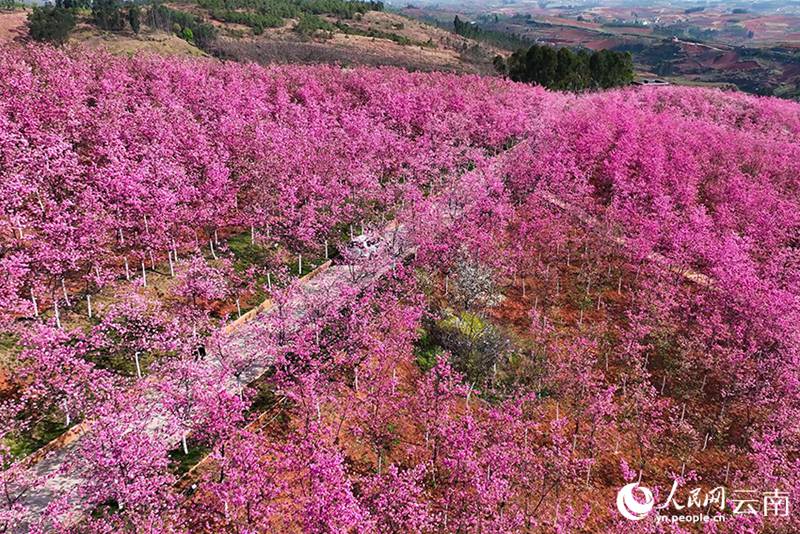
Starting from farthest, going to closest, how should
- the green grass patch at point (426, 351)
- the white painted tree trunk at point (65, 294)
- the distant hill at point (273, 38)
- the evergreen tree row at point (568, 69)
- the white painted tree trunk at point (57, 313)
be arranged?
1. the distant hill at point (273, 38)
2. the evergreen tree row at point (568, 69)
3. the green grass patch at point (426, 351)
4. the white painted tree trunk at point (65, 294)
5. the white painted tree trunk at point (57, 313)

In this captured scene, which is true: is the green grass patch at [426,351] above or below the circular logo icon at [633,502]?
above

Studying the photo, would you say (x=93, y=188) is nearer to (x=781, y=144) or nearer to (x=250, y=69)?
(x=250, y=69)

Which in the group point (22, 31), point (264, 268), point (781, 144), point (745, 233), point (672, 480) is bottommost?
point (672, 480)

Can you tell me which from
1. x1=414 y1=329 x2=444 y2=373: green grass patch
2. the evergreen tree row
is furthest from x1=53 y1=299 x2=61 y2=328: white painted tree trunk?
the evergreen tree row

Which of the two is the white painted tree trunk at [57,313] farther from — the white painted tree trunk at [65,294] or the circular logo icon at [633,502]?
the circular logo icon at [633,502]

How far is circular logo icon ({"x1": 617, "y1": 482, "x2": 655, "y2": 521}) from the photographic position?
1938 centimetres

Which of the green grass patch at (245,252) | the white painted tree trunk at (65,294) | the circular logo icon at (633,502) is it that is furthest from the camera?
the green grass patch at (245,252)

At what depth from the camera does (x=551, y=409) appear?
84.1ft

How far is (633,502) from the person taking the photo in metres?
20.3

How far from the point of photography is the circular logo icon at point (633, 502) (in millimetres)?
19384

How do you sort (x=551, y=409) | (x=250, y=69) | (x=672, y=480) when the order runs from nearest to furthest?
(x=672, y=480) < (x=551, y=409) < (x=250, y=69)

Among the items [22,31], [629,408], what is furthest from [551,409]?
[22,31]

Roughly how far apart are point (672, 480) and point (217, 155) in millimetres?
34423

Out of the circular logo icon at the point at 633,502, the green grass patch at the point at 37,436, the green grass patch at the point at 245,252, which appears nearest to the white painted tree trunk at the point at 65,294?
the green grass patch at the point at 37,436
